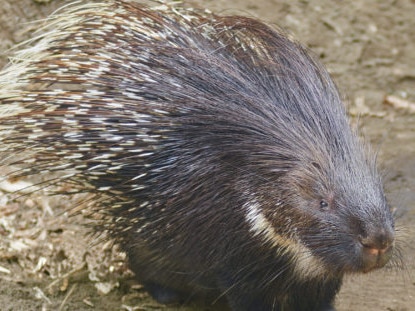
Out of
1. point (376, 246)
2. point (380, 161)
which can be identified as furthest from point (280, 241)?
point (380, 161)

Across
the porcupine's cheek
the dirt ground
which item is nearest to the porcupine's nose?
the porcupine's cheek

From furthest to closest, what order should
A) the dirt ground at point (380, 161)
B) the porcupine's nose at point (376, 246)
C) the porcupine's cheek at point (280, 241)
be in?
the dirt ground at point (380, 161) → the porcupine's cheek at point (280, 241) → the porcupine's nose at point (376, 246)

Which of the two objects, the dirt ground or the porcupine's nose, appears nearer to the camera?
Answer: the porcupine's nose

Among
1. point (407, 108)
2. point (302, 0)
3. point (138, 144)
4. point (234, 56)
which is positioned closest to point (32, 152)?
point (138, 144)

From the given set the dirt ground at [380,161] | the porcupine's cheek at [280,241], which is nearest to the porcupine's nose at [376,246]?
the porcupine's cheek at [280,241]

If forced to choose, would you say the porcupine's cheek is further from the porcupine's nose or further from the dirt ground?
the dirt ground

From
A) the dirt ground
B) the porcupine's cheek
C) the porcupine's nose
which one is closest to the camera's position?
the porcupine's nose

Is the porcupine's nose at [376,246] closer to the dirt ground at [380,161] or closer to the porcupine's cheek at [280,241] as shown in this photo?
the porcupine's cheek at [280,241]
